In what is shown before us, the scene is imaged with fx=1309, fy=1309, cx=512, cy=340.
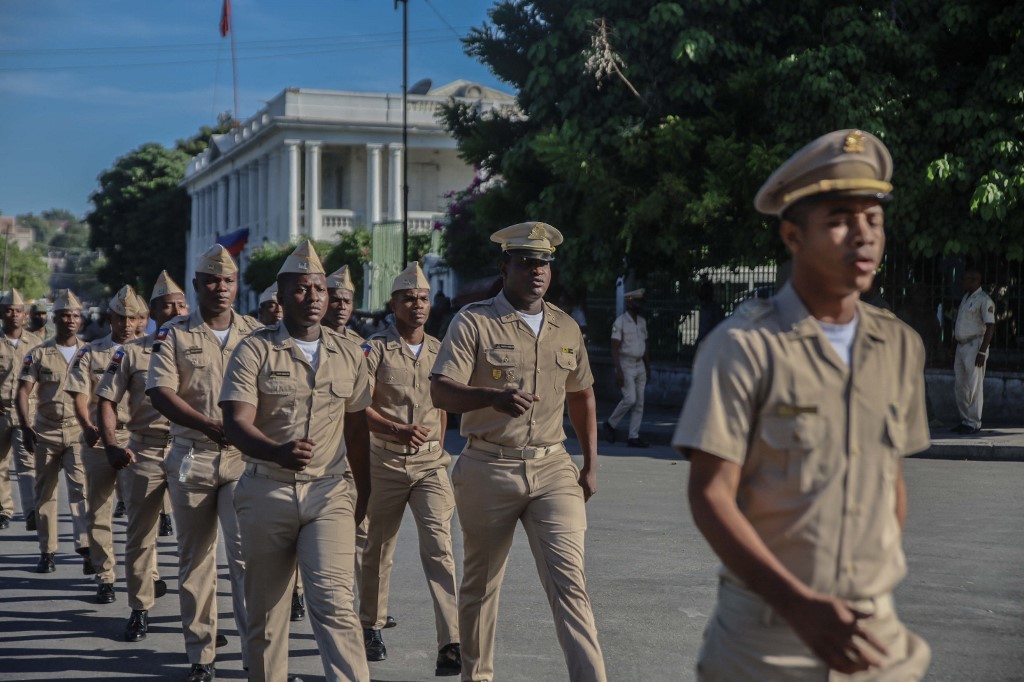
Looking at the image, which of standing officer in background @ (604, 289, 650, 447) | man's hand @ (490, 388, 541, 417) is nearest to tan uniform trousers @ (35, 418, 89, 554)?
man's hand @ (490, 388, 541, 417)

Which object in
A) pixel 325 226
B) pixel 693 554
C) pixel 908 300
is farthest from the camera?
pixel 325 226

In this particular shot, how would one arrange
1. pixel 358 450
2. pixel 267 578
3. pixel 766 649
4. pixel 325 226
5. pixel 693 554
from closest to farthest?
pixel 766 649 < pixel 267 578 < pixel 358 450 < pixel 693 554 < pixel 325 226

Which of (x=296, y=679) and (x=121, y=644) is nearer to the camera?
(x=296, y=679)

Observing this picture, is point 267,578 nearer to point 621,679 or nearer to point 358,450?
point 358,450

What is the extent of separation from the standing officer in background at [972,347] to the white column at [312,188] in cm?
4805

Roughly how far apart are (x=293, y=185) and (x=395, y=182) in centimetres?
497

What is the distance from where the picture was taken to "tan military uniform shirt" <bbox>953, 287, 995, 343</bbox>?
15.7 m

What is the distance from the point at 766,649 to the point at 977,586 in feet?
17.4

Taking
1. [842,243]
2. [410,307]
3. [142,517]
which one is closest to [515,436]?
[410,307]

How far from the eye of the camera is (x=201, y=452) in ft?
21.5

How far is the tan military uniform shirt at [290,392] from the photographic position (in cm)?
540

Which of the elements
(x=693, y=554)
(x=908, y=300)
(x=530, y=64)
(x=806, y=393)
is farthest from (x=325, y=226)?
(x=806, y=393)

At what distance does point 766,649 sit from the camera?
274cm

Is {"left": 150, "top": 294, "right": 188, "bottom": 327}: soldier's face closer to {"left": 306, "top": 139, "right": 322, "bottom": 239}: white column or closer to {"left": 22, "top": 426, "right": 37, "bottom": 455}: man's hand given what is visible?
{"left": 22, "top": 426, "right": 37, "bottom": 455}: man's hand
